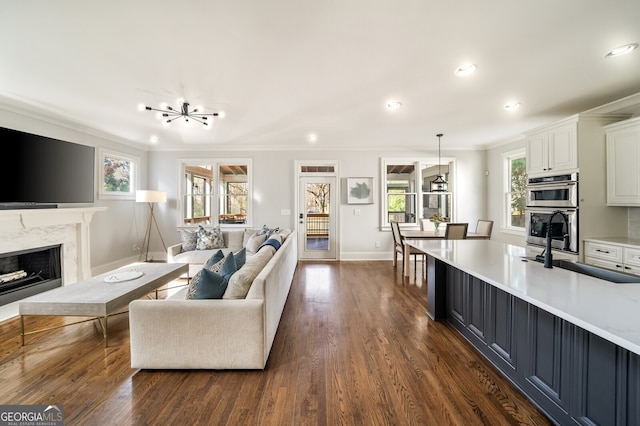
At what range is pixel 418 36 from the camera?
6.86 ft

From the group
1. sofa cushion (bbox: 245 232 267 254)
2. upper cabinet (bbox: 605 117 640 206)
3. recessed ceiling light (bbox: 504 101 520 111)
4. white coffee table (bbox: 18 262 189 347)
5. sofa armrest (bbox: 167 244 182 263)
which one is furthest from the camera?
sofa armrest (bbox: 167 244 182 263)

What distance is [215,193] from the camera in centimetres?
616

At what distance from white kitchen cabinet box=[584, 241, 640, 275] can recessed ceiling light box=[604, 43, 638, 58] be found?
1932 millimetres

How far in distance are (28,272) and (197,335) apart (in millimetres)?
3399

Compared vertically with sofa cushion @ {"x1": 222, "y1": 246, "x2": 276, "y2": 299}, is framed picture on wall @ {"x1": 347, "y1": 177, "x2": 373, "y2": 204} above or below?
above

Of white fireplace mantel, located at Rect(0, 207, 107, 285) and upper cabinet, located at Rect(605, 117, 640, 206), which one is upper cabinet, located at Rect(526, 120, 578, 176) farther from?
white fireplace mantel, located at Rect(0, 207, 107, 285)

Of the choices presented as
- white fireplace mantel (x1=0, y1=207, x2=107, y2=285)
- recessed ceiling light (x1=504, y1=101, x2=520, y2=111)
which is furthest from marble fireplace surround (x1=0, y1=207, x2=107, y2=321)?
recessed ceiling light (x1=504, y1=101, x2=520, y2=111)

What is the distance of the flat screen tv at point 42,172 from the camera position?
3.28 m

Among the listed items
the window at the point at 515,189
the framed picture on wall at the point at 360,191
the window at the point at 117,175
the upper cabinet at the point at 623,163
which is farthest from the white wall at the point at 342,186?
the upper cabinet at the point at 623,163

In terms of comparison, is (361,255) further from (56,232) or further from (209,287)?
(56,232)

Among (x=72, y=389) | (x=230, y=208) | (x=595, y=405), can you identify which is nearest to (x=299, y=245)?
(x=230, y=208)

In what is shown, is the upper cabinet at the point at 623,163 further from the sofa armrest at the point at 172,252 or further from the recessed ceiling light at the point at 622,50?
the sofa armrest at the point at 172,252

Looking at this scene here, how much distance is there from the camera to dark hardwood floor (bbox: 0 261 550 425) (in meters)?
1.63

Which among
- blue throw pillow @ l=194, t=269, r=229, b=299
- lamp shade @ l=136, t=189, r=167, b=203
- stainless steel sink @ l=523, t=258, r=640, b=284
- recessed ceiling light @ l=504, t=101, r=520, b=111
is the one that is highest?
recessed ceiling light @ l=504, t=101, r=520, b=111
